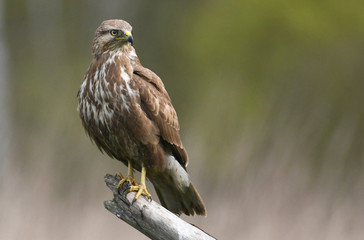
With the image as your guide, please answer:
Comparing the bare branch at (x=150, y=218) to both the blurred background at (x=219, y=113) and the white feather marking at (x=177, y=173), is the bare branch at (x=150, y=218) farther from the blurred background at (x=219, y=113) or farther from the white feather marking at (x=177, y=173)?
the blurred background at (x=219, y=113)

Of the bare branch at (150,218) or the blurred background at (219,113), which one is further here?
the blurred background at (219,113)

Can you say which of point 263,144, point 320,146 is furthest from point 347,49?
point 263,144

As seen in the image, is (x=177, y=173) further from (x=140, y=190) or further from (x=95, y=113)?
(x=95, y=113)

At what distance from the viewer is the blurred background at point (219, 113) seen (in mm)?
6359

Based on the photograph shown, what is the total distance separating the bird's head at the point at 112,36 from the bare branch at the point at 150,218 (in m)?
0.90

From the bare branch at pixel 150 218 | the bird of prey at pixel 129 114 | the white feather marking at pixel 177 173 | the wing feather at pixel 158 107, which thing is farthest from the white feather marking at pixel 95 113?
the white feather marking at pixel 177 173

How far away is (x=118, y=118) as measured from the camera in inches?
200

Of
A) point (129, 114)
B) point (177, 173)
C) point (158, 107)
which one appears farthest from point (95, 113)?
point (177, 173)

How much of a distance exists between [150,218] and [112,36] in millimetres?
1275

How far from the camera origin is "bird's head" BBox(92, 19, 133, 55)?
5172 mm

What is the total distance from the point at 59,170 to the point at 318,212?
220 centimetres

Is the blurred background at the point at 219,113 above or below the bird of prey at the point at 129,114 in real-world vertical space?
above

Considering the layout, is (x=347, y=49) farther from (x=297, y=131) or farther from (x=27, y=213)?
(x=27, y=213)

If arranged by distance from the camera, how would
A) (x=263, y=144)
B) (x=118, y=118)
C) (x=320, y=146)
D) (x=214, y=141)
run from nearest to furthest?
(x=118, y=118) → (x=263, y=144) → (x=214, y=141) → (x=320, y=146)
